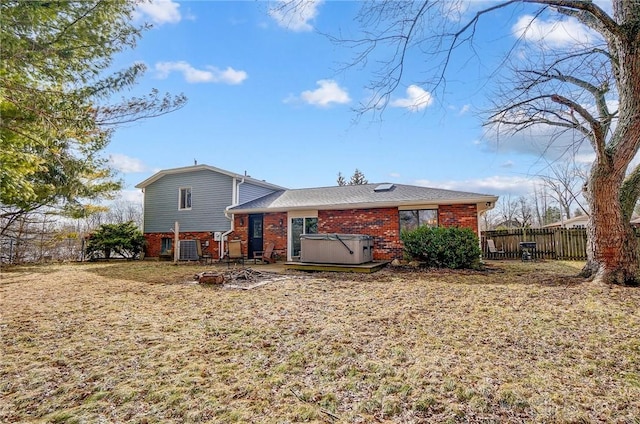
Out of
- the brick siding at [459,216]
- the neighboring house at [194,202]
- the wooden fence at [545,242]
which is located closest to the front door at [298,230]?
the neighboring house at [194,202]

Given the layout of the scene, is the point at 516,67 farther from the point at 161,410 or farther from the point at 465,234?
the point at 161,410

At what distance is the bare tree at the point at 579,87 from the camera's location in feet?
15.1

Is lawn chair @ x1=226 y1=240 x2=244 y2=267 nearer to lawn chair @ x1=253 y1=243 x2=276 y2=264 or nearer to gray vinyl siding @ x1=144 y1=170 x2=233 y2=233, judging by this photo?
→ lawn chair @ x1=253 y1=243 x2=276 y2=264

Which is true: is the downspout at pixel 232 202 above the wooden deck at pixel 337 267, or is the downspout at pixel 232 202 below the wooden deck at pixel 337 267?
above

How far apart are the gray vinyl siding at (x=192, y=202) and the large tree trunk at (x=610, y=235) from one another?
12.7m

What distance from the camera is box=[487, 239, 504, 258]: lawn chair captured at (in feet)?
47.2

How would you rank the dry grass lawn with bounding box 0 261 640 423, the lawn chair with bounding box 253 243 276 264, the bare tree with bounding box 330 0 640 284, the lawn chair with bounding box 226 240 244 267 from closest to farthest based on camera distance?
the dry grass lawn with bounding box 0 261 640 423 < the bare tree with bounding box 330 0 640 284 < the lawn chair with bounding box 226 240 244 267 < the lawn chair with bounding box 253 243 276 264

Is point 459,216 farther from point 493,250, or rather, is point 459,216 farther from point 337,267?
point 493,250

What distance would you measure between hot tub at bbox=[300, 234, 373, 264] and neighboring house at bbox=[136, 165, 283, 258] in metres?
5.58

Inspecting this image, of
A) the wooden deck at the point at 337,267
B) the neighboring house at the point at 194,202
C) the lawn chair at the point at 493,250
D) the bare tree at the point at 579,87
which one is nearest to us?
the bare tree at the point at 579,87

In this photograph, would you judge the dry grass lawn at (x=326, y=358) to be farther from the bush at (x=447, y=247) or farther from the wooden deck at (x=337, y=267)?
the bush at (x=447, y=247)

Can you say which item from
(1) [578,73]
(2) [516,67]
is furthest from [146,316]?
(1) [578,73]

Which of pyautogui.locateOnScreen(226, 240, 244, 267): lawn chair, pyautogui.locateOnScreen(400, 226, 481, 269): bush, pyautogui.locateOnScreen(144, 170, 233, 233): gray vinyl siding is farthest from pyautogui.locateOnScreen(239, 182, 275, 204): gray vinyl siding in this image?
pyautogui.locateOnScreen(400, 226, 481, 269): bush

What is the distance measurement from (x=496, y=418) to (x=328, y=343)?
1.81 m
